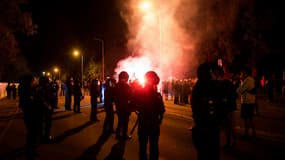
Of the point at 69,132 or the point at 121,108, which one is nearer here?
the point at 121,108

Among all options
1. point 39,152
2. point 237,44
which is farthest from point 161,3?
point 39,152

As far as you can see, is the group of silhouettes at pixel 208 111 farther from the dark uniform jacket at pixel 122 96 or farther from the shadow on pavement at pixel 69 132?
the shadow on pavement at pixel 69 132

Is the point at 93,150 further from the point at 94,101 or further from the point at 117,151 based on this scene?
the point at 94,101

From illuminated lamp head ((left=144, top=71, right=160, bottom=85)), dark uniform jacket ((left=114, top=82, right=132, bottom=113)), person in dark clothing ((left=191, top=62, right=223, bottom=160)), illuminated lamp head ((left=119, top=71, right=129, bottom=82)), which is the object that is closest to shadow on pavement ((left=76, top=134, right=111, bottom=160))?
dark uniform jacket ((left=114, top=82, right=132, bottom=113))

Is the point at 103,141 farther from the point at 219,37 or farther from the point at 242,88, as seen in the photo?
the point at 219,37

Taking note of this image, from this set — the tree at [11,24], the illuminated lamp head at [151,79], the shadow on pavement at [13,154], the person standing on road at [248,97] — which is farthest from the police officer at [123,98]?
the tree at [11,24]

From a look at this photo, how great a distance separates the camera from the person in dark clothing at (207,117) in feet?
15.0

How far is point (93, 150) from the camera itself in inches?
313

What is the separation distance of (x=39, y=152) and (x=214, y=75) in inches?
193

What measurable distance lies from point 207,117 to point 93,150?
4092mm

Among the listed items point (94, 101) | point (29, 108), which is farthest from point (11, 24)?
point (29, 108)

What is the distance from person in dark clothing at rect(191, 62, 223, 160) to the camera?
4.56 metres

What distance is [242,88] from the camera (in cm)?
928

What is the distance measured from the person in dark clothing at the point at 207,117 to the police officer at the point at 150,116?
1382mm
